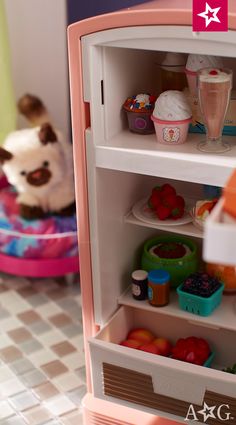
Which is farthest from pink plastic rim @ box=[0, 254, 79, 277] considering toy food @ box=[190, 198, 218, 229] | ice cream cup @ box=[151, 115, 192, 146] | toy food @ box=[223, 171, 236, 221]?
toy food @ box=[223, 171, 236, 221]

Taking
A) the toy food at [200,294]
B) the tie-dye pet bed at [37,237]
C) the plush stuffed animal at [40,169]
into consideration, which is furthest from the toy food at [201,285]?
the plush stuffed animal at [40,169]

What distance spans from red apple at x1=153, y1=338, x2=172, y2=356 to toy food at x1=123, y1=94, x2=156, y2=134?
588 mm

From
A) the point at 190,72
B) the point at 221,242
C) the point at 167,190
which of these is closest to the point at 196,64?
the point at 190,72

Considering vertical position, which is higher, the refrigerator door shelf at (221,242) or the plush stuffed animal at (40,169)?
the refrigerator door shelf at (221,242)

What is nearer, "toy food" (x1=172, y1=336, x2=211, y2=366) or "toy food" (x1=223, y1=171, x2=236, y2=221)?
"toy food" (x1=223, y1=171, x2=236, y2=221)

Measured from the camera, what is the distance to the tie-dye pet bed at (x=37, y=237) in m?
2.31

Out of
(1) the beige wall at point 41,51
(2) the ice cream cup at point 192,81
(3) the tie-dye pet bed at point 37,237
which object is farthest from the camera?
(1) the beige wall at point 41,51

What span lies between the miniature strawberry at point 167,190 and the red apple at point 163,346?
0.41m

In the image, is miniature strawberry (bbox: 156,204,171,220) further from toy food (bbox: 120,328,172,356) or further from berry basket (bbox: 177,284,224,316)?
toy food (bbox: 120,328,172,356)

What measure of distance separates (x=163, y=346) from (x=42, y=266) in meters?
0.68

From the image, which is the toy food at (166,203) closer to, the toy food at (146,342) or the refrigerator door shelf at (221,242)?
the toy food at (146,342)

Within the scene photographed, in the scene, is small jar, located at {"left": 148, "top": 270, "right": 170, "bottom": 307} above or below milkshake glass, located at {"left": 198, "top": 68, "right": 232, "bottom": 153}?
below

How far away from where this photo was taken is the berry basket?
5.41 feet

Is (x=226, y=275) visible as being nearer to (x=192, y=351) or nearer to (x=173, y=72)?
(x=192, y=351)
